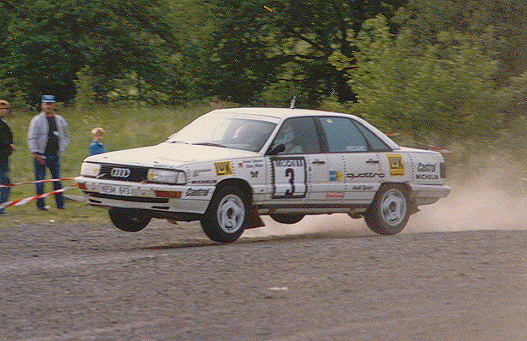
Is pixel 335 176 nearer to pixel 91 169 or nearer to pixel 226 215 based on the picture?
pixel 226 215

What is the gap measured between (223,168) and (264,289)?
8.47ft

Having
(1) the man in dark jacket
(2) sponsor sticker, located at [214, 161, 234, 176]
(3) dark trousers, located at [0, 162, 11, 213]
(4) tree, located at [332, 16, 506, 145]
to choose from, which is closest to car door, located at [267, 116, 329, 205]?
(2) sponsor sticker, located at [214, 161, 234, 176]

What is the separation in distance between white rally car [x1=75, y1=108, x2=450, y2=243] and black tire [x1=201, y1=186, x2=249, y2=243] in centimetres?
1

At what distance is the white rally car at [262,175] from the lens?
9492mm

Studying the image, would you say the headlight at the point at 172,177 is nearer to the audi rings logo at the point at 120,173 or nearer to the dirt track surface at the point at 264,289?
the audi rings logo at the point at 120,173

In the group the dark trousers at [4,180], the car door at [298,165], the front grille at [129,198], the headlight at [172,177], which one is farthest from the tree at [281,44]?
the headlight at [172,177]

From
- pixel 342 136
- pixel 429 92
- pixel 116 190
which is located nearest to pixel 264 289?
pixel 116 190

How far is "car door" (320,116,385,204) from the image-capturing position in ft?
36.2

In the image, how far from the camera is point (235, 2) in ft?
101

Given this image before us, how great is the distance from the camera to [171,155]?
388 inches

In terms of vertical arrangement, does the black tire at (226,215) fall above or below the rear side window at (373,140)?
below

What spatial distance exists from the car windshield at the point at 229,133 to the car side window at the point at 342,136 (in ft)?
2.82

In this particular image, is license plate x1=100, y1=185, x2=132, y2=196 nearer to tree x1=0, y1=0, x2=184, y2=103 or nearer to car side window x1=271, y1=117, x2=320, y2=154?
car side window x1=271, y1=117, x2=320, y2=154

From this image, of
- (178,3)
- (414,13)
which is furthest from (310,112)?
(178,3)
